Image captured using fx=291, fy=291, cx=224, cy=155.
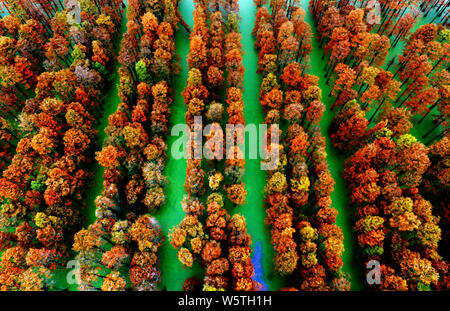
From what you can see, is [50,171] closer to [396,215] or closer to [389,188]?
[389,188]

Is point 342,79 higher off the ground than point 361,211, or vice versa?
point 342,79

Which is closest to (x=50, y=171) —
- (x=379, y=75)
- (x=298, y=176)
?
(x=298, y=176)

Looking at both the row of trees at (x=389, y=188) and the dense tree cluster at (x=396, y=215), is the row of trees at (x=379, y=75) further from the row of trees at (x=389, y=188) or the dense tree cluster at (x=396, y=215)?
the dense tree cluster at (x=396, y=215)

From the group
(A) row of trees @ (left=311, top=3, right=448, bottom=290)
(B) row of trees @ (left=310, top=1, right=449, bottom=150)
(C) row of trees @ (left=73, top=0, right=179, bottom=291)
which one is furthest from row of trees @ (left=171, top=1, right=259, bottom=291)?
(B) row of trees @ (left=310, top=1, right=449, bottom=150)

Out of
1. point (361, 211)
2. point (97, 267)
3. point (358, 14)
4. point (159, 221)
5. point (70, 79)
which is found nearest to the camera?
point (97, 267)

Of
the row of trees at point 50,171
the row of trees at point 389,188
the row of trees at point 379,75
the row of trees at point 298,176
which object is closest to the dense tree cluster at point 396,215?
the row of trees at point 389,188
